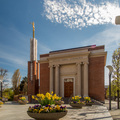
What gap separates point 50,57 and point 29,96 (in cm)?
901

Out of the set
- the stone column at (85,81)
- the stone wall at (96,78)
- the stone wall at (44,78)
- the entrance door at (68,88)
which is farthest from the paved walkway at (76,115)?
the stone wall at (44,78)

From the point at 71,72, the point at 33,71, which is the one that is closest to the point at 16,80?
the point at 33,71

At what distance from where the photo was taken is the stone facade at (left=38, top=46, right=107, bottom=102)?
26848 millimetres

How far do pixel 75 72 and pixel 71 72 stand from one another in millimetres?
811

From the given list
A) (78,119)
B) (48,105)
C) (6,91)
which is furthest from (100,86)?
(6,91)

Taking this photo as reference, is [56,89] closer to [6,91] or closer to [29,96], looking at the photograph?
[29,96]

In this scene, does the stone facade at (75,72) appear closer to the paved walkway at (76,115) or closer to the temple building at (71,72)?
the temple building at (71,72)

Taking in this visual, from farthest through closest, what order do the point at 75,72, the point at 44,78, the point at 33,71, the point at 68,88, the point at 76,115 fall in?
1. the point at 33,71
2. the point at 44,78
3. the point at 68,88
4. the point at 75,72
5. the point at 76,115

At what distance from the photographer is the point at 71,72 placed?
2942 centimetres

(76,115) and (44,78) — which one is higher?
(44,78)

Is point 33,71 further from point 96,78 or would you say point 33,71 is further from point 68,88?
point 96,78

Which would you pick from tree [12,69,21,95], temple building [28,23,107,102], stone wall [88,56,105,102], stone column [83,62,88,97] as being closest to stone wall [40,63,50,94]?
temple building [28,23,107,102]

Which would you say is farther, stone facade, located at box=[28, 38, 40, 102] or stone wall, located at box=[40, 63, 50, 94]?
stone facade, located at box=[28, 38, 40, 102]

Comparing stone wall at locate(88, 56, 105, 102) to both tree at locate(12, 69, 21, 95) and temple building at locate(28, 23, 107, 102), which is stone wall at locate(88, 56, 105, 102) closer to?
temple building at locate(28, 23, 107, 102)
